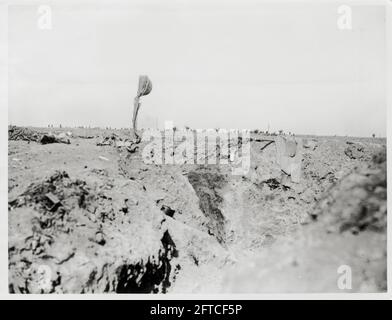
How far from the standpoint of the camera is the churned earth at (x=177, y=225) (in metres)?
5.21

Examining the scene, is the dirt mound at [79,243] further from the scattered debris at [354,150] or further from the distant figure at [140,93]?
the scattered debris at [354,150]

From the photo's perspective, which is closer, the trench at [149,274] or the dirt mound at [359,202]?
the dirt mound at [359,202]

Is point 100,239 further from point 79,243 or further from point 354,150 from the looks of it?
point 354,150

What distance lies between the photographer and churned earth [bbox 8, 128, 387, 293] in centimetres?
521

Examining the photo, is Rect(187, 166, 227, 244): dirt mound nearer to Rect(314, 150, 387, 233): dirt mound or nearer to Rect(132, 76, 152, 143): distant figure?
Rect(132, 76, 152, 143): distant figure

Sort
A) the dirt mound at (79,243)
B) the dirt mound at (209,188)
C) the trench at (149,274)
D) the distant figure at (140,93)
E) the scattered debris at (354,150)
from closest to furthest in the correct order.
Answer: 1. the dirt mound at (79,243)
2. the trench at (149,274)
3. the distant figure at (140,93)
4. the dirt mound at (209,188)
5. the scattered debris at (354,150)

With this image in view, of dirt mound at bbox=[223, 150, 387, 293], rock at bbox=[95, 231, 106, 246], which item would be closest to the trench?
rock at bbox=[95, 231, 106, 246]

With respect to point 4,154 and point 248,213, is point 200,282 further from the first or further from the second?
point 4,154

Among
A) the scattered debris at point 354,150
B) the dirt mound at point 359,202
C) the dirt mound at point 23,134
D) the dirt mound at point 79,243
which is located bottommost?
the dirt mound at point 79,243

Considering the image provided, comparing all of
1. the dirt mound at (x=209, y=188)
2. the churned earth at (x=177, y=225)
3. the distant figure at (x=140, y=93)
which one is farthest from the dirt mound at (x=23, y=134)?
the dirt mound at (x=209, y=188)

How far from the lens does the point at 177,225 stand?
883 cm

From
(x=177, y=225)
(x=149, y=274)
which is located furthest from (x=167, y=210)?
(x=149, y=274)

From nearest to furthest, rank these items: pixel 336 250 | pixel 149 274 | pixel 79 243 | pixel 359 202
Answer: pixel 336 250, pixel 359 202, pixel 79 243, pixel 149 274

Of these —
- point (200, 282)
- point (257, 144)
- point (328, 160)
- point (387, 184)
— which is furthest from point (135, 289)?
point (328, 160)
